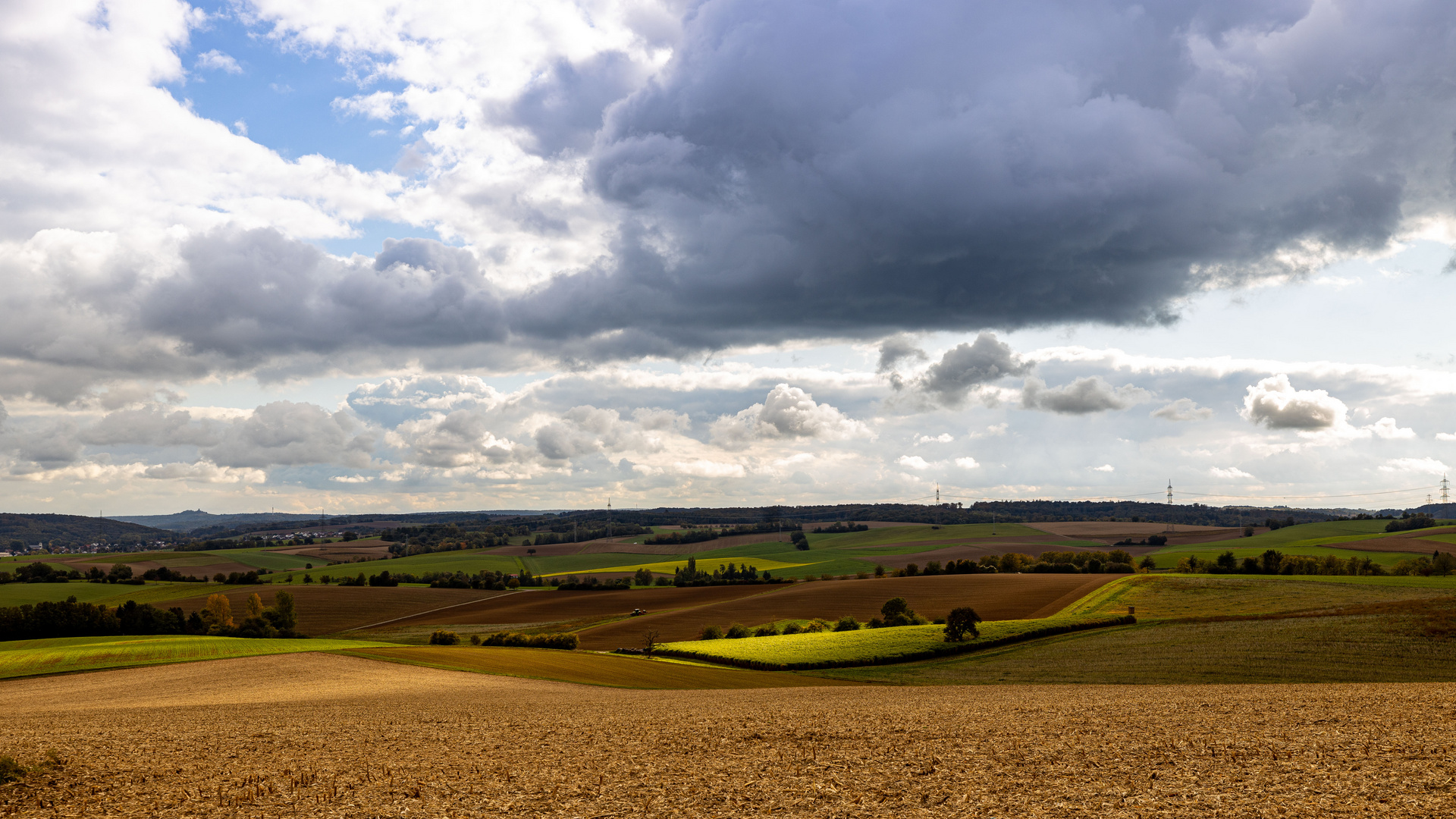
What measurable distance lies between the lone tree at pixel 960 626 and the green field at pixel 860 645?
675 millimetres

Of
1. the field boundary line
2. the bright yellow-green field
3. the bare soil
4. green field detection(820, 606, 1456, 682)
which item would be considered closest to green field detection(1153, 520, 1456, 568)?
the bright yellow-green field

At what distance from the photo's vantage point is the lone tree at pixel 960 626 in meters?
65.8

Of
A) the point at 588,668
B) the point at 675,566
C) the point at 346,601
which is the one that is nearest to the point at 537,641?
the point at 588,668

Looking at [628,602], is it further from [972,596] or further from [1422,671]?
[1422,671]

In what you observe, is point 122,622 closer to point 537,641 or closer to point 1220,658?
point 537,641

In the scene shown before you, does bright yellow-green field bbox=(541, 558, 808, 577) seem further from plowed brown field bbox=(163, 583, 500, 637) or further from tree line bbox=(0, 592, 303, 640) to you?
tree line bbox=(0, 592, 303, 640)

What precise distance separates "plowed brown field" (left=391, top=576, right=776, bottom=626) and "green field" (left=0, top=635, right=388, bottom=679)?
78.2ft

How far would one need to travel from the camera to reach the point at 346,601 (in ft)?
391

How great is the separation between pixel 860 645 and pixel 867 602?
3426cm

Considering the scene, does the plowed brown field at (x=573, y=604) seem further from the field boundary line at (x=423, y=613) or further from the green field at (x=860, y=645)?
the green field at (x=860, y=645)

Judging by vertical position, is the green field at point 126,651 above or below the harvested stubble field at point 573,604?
above

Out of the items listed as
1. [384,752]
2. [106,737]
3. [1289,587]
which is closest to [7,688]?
[106,737]

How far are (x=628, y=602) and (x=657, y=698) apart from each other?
75.9 metres

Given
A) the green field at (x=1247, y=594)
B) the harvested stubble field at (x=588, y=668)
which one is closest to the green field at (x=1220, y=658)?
the harvested stubble field at (x=588, y=668)
